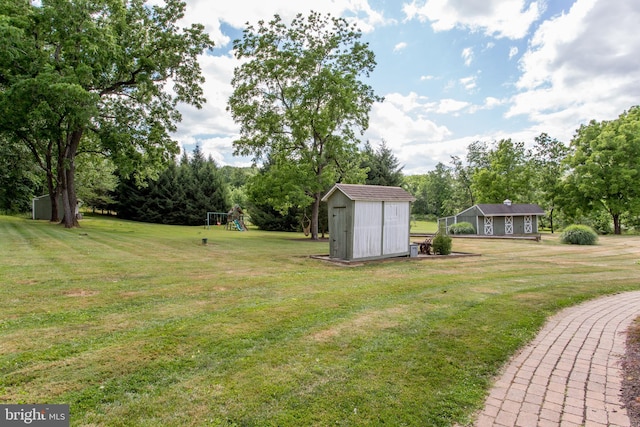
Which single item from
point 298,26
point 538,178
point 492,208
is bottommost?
point 492,208

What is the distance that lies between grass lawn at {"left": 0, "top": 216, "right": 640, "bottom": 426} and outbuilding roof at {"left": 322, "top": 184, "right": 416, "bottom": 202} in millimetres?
4095

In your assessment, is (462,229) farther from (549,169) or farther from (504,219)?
(549,169)

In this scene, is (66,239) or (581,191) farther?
(581,191)

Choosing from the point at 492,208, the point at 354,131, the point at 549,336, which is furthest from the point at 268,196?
the point at 492,208

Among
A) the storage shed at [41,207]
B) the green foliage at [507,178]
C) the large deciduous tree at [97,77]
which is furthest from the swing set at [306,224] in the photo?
the storage shed at [41,207]

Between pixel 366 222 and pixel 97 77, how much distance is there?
58.2 feet

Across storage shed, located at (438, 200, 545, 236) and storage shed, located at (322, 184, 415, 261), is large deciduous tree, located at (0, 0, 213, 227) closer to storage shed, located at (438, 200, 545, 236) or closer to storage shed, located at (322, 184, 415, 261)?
storage shed, located at (322, 184, 415, 261)

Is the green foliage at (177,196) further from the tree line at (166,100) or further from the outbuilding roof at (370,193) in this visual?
the outbuilding roof at (370,193)

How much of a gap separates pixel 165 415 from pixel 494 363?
327cm

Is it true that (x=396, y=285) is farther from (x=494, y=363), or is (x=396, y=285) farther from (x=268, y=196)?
(x=268, y=196)

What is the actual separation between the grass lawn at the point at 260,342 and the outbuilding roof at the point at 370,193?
4.09 metres

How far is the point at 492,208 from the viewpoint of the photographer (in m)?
32.2

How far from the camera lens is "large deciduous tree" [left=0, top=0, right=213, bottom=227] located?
1683 centimetres

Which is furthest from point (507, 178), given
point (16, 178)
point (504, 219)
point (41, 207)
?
point (41, 207)
